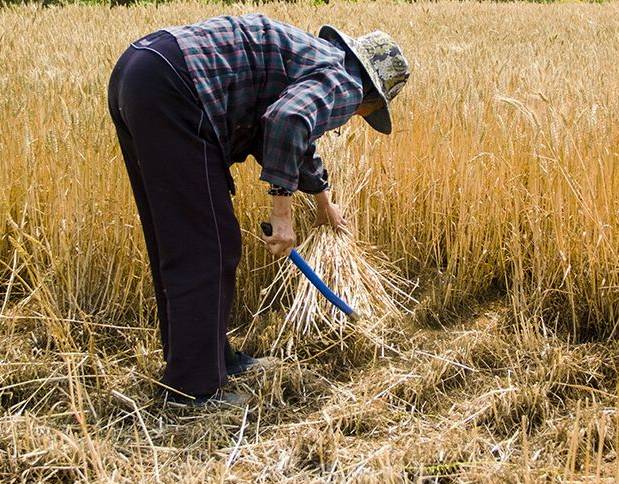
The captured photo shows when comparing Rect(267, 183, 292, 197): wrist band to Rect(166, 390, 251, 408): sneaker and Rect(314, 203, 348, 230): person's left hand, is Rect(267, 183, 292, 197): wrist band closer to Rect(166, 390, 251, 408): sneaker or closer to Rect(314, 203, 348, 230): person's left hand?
Rect(314, 203, 348, 230): person's left hand

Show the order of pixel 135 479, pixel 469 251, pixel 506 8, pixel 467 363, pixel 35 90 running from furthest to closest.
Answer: pixel 506 8, pixel 35 90, pixel 469 251, pixel 467 363, pixel 135 479

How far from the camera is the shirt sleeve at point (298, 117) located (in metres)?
1.50

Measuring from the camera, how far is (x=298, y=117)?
1488 mm

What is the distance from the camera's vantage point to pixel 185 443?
174 centimetres

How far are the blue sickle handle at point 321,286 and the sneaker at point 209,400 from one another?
33 cm

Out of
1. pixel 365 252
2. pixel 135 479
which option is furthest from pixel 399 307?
pixel 135 479

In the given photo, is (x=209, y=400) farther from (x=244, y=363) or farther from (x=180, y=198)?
(x=180, y=198)

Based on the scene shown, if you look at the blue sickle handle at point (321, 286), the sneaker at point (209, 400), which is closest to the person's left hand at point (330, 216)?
the blue sickle handle at point (321, 286)

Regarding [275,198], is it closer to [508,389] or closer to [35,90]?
[508,389]

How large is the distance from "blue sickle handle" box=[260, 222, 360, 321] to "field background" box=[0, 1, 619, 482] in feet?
0.48

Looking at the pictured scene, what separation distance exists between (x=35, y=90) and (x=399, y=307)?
164 centimetres

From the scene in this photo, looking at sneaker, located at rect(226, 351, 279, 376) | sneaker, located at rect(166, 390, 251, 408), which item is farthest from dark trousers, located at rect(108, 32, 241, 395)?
sneaker, located at rect(226, 351, 279, 376)

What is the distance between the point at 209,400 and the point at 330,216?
616 millimetres

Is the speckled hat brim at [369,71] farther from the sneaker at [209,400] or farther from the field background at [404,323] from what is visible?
the sneaker at [209,400]
